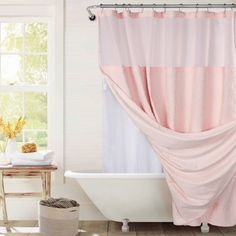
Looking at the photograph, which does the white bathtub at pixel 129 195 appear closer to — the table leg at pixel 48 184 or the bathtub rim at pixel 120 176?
the bathtub rim at pixel 120 176

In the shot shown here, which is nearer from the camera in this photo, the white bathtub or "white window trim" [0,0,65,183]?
the white bathtub

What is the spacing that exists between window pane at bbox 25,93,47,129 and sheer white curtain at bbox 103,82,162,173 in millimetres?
847

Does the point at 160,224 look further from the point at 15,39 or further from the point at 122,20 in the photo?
the point at 15,39

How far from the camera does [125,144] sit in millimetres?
5266

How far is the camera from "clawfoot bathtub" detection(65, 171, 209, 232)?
4965 millimetres

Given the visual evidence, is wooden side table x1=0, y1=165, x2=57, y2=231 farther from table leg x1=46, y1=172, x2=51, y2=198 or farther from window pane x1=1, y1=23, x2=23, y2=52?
window pane x1=1, y1=23, x2=23, y2=52

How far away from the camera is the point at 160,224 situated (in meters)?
5.42

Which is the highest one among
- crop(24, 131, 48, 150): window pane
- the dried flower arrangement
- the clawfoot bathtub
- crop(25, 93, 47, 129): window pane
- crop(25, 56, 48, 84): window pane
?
crop(25, 56, 48, 84): window pane

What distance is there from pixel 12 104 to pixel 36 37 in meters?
0.73

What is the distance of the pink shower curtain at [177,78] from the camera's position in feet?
16.3

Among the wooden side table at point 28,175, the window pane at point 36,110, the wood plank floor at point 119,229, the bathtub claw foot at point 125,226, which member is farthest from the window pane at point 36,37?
the bathtub claw foot at point 125,226

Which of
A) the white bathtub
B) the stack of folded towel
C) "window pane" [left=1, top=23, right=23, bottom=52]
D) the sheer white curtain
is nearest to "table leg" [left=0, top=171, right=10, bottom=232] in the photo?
the stack of folded towel

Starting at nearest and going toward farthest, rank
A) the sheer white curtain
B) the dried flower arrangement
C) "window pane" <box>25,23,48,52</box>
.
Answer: the sheer white curtain < the dried flower arrangement < "window pane" <box>25,23,48,52</box>

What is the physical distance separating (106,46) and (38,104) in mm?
1159
